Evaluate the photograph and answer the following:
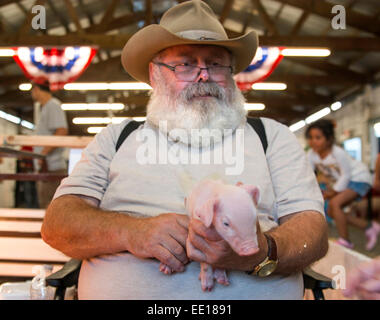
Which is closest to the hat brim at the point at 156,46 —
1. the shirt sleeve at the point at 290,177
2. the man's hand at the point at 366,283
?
the shirt sleeve at the point at 290,177

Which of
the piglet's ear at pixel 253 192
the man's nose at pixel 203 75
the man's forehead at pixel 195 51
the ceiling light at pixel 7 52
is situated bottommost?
the piglet's ear at pixel 253 192

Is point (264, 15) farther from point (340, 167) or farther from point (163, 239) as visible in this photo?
point (163, 239)

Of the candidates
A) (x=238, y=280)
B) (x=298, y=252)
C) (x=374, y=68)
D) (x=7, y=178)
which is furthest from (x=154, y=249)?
(x=374, y=68)

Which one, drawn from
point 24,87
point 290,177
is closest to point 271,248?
point 290,177

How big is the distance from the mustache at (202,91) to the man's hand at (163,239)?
329 millimetres

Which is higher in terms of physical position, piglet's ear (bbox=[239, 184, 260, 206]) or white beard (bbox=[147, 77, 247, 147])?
white beard (bbox=[147, 77, 247, 147])

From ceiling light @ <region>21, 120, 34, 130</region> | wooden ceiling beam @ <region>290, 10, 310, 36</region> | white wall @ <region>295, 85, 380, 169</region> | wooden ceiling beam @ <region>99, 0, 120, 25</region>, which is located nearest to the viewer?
wooden ceiling beam @ <region>290, 10, 310, 36</region>

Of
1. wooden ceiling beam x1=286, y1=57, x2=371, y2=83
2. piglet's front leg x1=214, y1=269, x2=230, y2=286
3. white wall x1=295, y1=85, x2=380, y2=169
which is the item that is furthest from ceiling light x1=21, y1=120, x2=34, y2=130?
white wall x1=295, y1=85, x2=380, y2=169

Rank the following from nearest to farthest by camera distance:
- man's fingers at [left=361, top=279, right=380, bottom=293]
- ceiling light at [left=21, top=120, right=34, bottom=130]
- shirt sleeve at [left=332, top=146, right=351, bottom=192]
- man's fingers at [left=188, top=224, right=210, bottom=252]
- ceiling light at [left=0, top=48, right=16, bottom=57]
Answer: man's fingers at [left=361, top=279, right=380, bottom=293]
man's fingers at [left=188, top=224, right=210, bottom=252]
ceiling light at [left=0, top=48, right=16, bottom=57]
ceiling light at [left=21, top=120, right=34, bottom=130]
shirt sleeve at [left=332, top=146, right=351, bottom=192]

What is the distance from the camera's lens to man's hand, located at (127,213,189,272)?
702 mm

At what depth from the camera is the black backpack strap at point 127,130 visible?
0.96 meters

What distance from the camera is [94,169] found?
3.05ft

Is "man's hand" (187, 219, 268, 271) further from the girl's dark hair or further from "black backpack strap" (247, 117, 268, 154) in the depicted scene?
the girl's dark hair

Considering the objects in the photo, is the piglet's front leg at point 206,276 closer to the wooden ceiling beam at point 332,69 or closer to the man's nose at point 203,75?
the man's nose at point 203,75
